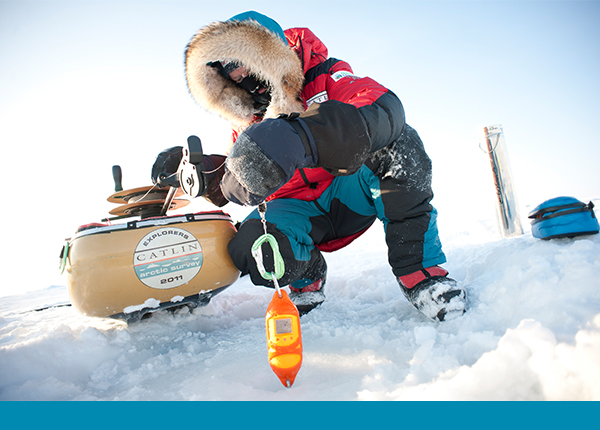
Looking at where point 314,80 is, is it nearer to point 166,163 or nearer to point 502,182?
point 166,163

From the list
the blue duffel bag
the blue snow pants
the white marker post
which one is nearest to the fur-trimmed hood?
the blue snow pants

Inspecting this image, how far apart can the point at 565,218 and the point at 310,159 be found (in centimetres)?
120

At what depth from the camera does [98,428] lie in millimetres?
514

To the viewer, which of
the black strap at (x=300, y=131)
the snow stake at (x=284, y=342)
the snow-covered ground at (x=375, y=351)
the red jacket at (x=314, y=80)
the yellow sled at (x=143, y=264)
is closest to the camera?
the snow-covered ground at (x=375, y=351)

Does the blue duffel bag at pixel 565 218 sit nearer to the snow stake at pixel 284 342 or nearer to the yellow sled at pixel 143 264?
the snow stake at pixel 284 342

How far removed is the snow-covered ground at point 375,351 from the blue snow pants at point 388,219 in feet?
0.73

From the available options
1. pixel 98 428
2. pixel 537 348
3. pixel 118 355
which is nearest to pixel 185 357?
pixel 118 355

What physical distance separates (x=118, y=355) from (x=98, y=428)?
2.33ft

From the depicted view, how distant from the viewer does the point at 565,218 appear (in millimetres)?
1302

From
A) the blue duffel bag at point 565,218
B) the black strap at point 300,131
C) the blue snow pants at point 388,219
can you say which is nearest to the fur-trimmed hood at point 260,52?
the blue snow pants at point 388,219

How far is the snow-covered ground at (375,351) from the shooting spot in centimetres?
58

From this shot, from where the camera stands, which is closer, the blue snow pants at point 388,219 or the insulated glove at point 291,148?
the insulated glove at point 291,148

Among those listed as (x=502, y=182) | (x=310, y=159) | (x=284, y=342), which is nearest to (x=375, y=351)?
(x=284, y=342)

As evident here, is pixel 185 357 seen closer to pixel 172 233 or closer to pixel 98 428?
pixel 172 233
